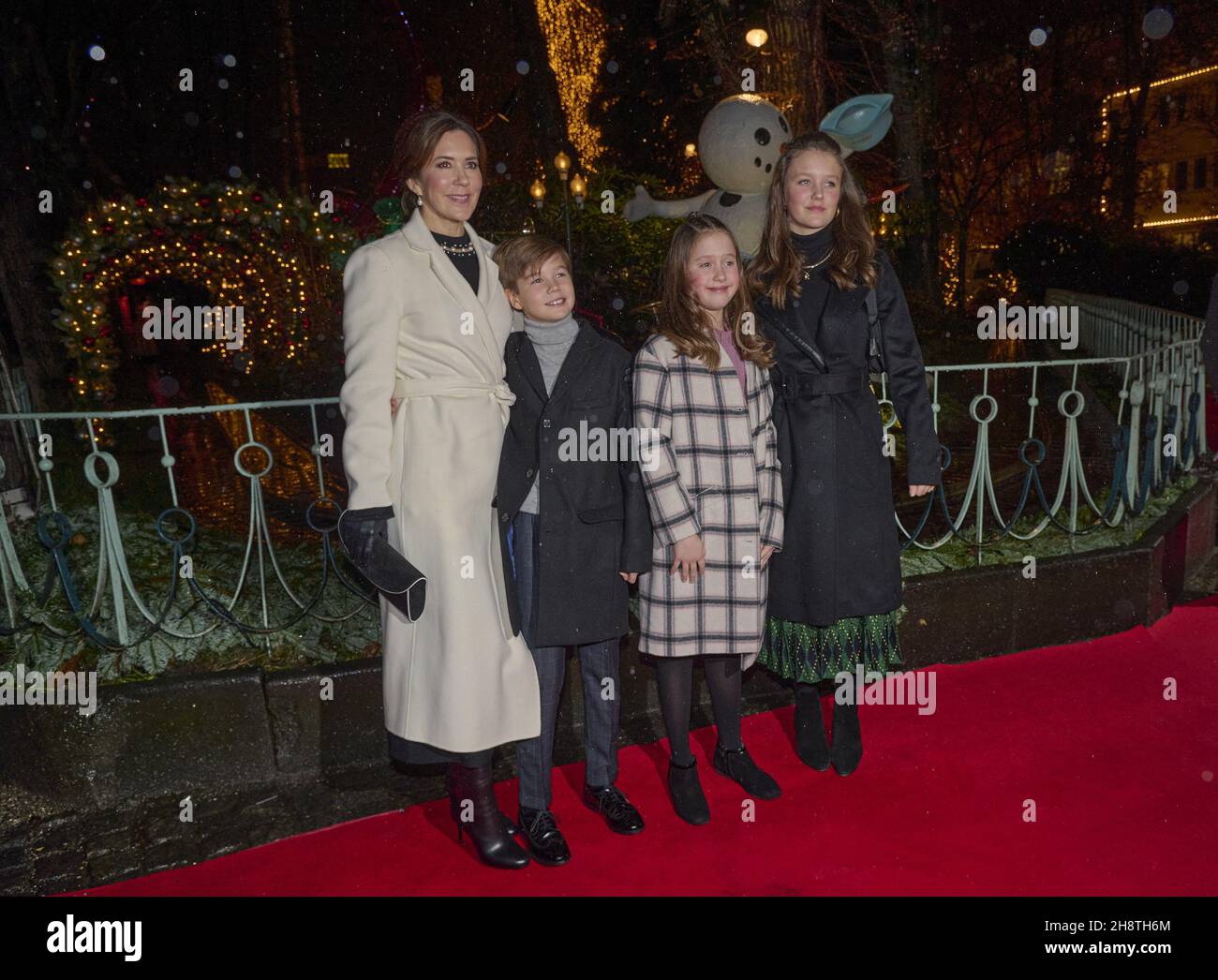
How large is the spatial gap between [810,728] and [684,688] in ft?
2.15

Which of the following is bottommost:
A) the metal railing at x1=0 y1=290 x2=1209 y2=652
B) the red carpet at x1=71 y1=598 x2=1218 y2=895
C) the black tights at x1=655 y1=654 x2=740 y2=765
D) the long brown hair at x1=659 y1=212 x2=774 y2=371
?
the red carpet at x1=71 y1=598 x2=1218 y2=895

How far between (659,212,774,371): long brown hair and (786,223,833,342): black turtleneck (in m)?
0.21

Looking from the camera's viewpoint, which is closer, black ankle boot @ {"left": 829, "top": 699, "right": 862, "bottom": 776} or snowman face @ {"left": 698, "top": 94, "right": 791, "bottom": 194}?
black ankle boot @ {"left": 829, "top": 699, "right": 862, "bottom": 776}

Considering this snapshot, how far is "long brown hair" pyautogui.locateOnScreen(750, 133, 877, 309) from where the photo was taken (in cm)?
355

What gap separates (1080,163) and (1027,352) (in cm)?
1286

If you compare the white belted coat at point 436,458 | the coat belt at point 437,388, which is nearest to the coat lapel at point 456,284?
the white belted coat at point 436,458

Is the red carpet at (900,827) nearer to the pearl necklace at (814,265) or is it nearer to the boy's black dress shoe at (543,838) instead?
the boy's black dress shoe at (543,838)

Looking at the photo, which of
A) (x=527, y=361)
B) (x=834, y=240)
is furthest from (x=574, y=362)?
(x=834, y=240)

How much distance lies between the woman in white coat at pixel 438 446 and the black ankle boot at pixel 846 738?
130 cm

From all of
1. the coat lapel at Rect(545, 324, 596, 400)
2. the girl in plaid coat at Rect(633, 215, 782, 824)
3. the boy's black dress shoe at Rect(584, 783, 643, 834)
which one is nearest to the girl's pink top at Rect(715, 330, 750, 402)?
the girl in plaid coat at Rect(633, 215, 782, 824)

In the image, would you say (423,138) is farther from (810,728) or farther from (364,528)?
(810,728)

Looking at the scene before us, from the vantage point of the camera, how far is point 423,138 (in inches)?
121

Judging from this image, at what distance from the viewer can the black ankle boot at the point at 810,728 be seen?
3.83 metres

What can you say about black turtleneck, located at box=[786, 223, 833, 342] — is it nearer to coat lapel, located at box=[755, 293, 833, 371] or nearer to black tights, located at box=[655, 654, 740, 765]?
coat lapel, located at box=[755, 293, 833, 371]
